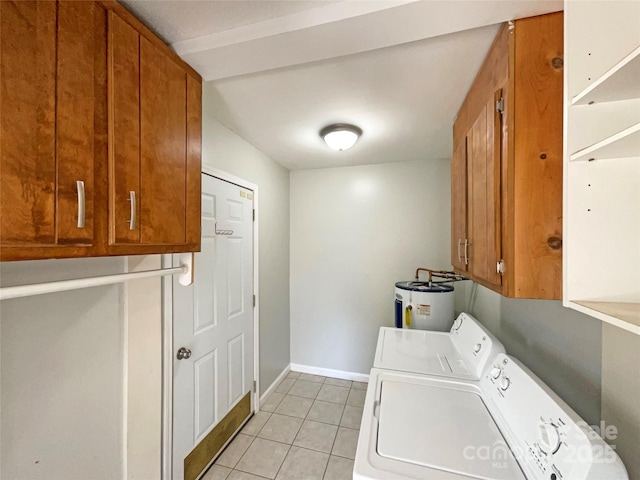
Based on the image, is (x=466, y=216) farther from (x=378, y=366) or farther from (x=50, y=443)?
(x=50, y=443)

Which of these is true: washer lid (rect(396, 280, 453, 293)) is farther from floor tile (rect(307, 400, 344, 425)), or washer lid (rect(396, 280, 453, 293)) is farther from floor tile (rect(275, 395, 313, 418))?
floor tile (rect(275, 395, 313, 418))

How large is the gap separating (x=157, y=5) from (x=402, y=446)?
183cm

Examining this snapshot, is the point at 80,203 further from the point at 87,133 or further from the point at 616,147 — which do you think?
the point at 616,147

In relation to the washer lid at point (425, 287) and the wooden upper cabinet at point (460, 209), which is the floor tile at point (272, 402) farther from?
the wooden upper cabinet at point (460, 209)

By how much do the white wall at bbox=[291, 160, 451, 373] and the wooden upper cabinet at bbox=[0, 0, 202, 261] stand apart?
6.47ft

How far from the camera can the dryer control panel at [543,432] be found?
0.66 m

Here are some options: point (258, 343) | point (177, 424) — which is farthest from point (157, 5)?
point (258, 343)

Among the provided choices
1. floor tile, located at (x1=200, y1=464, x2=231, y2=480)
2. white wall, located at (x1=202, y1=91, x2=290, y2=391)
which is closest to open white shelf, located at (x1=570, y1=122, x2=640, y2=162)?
white wall, located at (x1=202, y1=91, x2=290, y2=391)

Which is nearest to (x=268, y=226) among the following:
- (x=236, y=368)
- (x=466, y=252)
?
(x=236, y=368)

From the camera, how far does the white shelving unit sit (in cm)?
68

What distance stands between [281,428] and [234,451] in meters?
0.39

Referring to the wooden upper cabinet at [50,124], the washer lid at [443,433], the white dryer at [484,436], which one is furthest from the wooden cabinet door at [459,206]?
the wooden upper cabinet at [50,124]

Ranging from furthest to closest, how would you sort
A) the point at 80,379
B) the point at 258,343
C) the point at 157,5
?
the point at 258,343 → the point at 80,379 → the point at 157,5

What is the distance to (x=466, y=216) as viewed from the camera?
4.71ft
